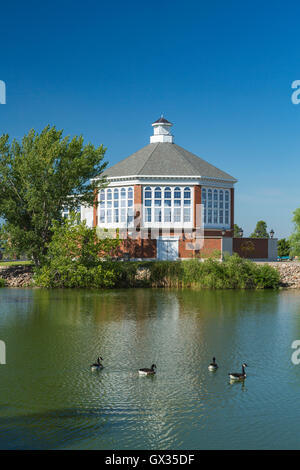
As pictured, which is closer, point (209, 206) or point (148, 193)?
point (148, 193)

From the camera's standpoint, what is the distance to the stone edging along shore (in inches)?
1726

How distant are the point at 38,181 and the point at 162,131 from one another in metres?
21.4

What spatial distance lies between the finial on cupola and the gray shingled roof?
878 mm

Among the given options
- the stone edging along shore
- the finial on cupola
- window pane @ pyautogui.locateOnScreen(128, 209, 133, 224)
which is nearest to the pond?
the stone edging along shore

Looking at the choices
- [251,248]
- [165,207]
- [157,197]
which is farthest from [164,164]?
[251,248]

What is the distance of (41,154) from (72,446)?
33.4 metres

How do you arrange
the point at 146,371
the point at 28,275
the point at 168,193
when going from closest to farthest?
the point at 146,371 → the point at 28,275 → the point at 168,193

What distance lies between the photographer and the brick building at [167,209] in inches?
2044

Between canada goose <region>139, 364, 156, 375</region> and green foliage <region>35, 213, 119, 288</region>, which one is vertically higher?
green foliage <region>35, 213, 119, 288</region>

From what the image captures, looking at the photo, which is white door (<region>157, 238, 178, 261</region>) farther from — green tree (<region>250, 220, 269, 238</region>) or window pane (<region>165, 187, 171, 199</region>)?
green tree (<region>250, 220, 269, 238</region>)

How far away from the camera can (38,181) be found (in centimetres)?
4269

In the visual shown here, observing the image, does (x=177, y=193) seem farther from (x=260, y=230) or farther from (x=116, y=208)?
(x=260, y=230)

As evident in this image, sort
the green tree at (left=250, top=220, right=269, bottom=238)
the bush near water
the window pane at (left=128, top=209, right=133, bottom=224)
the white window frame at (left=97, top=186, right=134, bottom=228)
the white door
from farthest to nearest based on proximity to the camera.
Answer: the green tree at (left=250, top=220, right=269, bottom=238) → the white window frame at (left=97, top=186, right=134, bottom=228) → the window pane at (left=128, top=209, right=133, bottom=224) → the white door → the bush near water
